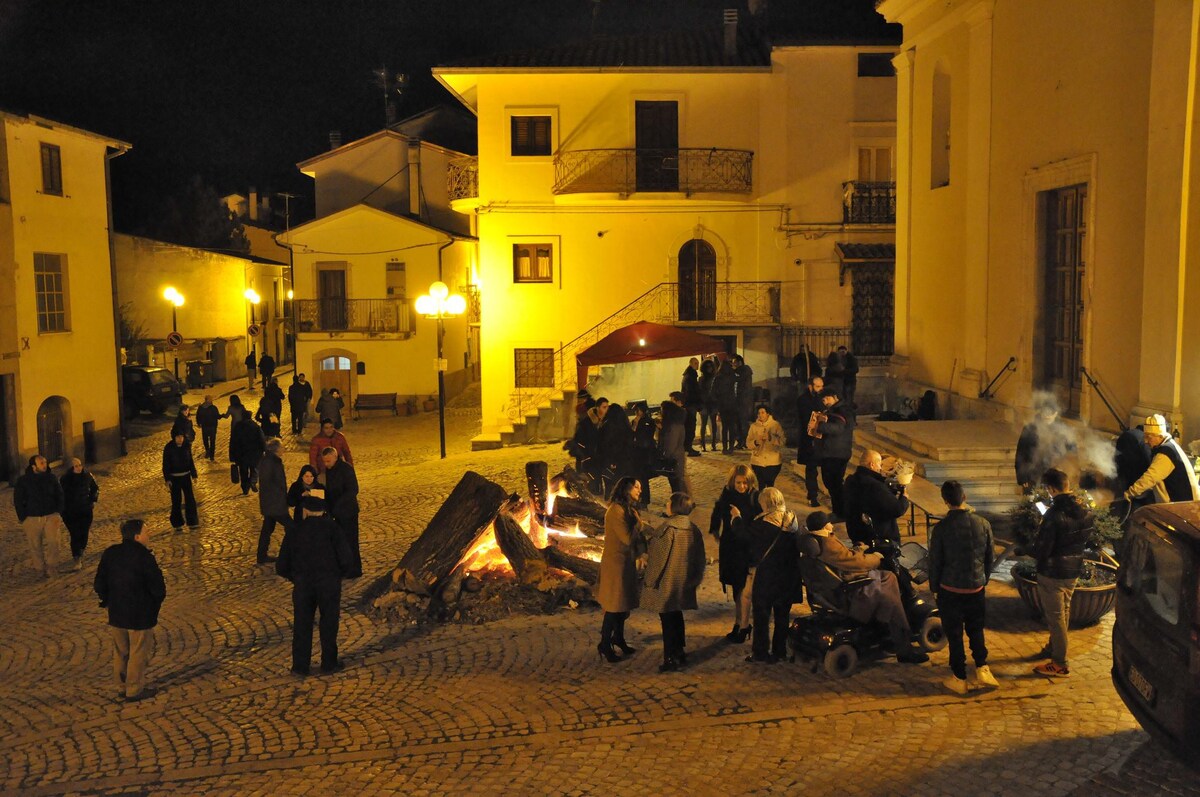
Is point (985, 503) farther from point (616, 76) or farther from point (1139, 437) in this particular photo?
point (616, 76)

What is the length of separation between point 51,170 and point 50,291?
2.55 meters

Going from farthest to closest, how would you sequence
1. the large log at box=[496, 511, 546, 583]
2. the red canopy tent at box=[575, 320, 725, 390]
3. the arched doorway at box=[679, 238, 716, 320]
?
the arched doorway at box=[679, 238, 716, 320], the red canopy tent at box=[575, 320, 725, 390], the large log at box=[496, 511, 546, 583]

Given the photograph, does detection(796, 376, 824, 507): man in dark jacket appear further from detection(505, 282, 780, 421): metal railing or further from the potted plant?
detection(505, 282, 780, 421): metal railing

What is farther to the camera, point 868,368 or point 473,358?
point 473,358

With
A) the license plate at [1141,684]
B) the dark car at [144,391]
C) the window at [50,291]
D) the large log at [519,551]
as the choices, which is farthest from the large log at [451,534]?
the dark car at [144,391]

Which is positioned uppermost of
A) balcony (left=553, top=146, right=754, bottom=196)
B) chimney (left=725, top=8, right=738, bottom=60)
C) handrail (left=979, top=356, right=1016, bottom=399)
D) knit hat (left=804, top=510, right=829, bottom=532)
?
chimney (left=725, top=8, right=738, bottom=60)

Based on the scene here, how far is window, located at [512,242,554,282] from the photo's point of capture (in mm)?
28578

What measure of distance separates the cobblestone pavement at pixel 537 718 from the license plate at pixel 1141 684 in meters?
0.52

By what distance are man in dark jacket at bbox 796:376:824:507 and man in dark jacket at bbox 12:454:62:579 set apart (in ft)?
30.5

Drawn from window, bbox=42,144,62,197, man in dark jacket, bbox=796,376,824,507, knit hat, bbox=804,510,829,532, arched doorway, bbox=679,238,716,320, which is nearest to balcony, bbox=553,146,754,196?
arched doorway, bbox=679,238,716,320

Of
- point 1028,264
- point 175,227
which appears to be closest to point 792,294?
point 1028,264

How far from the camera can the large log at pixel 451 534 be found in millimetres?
11211

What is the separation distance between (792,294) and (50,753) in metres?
22.7

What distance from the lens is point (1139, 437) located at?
10.9 metres
